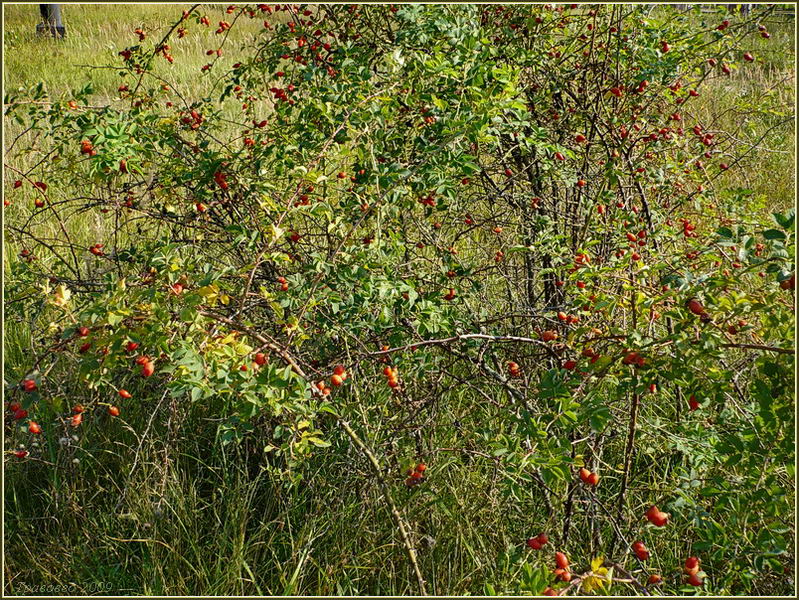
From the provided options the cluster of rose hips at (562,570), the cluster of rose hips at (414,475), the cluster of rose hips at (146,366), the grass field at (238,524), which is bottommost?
the grass field at (238,524)

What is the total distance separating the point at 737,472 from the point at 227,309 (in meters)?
1.72

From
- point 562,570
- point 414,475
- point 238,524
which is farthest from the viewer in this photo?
point 238,524

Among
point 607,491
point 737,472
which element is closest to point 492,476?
point 607,491

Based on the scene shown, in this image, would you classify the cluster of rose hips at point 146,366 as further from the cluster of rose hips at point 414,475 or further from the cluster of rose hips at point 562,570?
the cluster of rose hips at point 562,570

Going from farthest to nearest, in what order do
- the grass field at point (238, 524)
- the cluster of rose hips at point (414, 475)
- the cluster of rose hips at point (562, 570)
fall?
the grass field at point (238, 524) < the cluster of rose hips at point (414, 475) < the cluster of rose hips at point (562, 570)

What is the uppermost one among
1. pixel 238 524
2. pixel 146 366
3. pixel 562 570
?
pixel 146 366

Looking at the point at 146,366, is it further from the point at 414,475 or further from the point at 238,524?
the point at 238,524

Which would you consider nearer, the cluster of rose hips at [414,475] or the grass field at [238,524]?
the cluster of rose hips at [414,475]

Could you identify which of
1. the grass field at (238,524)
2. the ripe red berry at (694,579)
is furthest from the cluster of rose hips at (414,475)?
the ripe red berry at (694,579)

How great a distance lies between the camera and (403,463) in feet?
5.90

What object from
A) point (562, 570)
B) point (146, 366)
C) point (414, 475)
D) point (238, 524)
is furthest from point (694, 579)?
point (238, 524)

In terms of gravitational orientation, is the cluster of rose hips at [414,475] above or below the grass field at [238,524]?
above

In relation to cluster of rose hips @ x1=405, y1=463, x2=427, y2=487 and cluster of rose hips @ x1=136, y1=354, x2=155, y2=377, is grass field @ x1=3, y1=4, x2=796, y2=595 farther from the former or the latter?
cluster of rose hips @ x1=136, y1=354, x2=155, y2=377

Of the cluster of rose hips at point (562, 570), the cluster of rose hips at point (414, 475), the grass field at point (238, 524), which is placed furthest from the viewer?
the grass field at point (238, 524)
